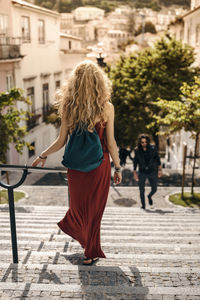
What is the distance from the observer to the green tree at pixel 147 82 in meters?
16.7

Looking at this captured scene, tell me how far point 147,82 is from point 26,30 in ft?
27.6

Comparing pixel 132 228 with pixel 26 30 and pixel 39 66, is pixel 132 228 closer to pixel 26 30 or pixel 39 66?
pixel 26 30

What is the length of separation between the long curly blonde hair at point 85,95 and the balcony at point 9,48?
15.4 m

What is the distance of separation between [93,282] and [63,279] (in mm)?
270

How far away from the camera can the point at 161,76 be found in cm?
1659

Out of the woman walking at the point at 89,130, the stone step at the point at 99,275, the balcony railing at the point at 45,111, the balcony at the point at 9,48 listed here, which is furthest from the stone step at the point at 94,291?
the balcony railing at the point at 45,111

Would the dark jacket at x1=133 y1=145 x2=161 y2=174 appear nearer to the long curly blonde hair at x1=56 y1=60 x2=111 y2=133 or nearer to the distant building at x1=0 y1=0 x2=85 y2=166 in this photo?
the long curly blonde hair at x1=56 y1=60 x2=111 y2=133

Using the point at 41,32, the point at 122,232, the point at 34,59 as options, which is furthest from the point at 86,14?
the point at 122,232

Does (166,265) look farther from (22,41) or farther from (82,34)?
(82,34)

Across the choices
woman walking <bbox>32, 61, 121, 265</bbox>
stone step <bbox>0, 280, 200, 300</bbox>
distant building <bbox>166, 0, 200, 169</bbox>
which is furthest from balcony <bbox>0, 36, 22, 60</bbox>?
stone step <bbox>0, 280, 200, 300</bbox>

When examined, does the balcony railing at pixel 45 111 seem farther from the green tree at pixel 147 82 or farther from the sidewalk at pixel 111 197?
the sidewalk at pixel 111 197

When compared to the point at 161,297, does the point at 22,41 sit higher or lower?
higher

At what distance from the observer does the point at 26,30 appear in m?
20.5

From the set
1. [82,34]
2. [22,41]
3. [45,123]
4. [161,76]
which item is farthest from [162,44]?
[82,34]
